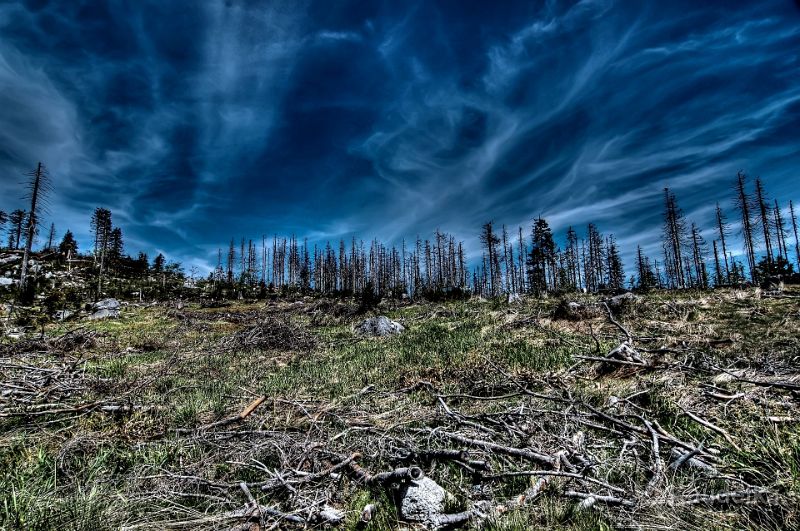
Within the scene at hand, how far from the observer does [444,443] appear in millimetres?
3473

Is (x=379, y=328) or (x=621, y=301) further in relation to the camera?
(x=379, y=328)

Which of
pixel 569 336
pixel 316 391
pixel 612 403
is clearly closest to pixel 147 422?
pixel 316 391

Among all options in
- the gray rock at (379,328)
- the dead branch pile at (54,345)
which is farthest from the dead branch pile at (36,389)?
the gray rock at (379,328)

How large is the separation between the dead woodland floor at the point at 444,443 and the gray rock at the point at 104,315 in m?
20.6

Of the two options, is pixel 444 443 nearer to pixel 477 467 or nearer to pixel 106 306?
pixel 477 467

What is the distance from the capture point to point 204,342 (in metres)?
14.6

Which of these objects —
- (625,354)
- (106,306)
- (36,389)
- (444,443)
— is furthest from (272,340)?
(106,306)

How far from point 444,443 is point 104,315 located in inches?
1221

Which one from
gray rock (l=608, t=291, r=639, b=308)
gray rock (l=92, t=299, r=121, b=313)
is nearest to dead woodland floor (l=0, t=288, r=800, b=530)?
gray rock (l=608, t=291, r=639, b=308)

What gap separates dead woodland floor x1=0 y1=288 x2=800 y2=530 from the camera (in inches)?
89.4

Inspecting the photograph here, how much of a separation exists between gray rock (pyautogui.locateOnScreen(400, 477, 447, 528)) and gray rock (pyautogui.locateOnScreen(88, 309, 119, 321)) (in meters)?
29.4

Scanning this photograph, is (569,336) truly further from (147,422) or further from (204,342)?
(204,342)

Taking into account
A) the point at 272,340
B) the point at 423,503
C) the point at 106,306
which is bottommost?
the point at 423,503

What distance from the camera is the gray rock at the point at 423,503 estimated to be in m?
2.36
